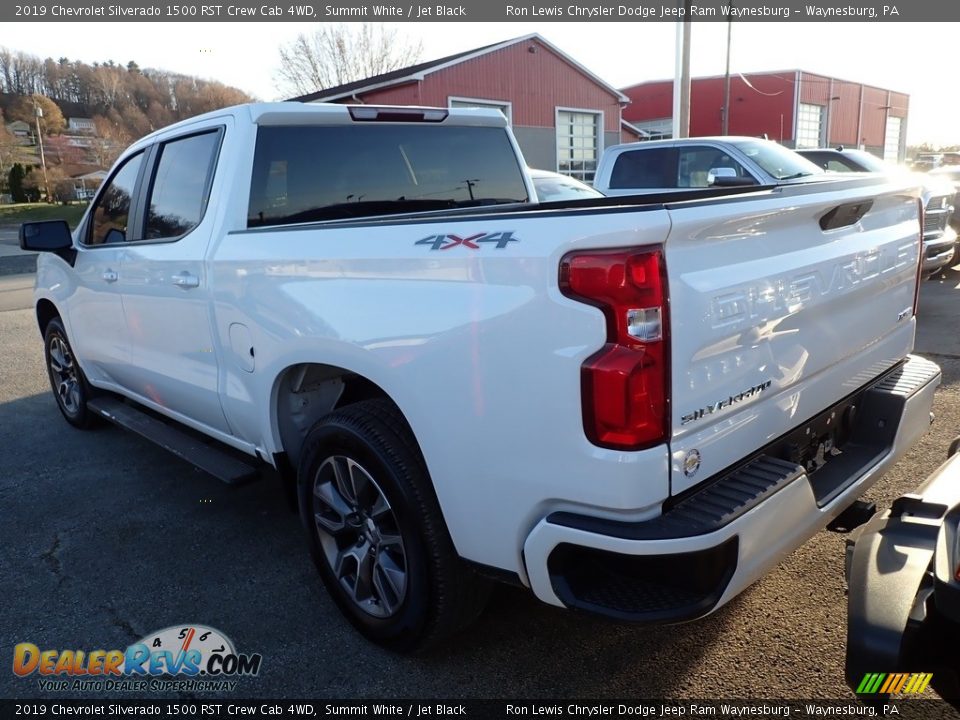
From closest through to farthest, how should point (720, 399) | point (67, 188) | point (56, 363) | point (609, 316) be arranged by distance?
point (609, 316), point (720, 399), point (56, 363), point (67, 188)

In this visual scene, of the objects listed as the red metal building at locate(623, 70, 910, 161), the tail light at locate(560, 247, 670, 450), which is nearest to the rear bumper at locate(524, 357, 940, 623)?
the tail light at locate(560, 247, 670, 450)

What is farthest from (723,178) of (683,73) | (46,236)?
(683,73)

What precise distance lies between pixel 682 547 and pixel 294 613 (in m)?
1.84

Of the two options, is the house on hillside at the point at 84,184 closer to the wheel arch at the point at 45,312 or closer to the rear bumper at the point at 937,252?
the wheel arch at the point at 45,312

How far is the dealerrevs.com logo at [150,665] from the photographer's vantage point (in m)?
2.72

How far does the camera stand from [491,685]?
2.58 m

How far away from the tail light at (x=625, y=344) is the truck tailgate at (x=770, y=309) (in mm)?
50

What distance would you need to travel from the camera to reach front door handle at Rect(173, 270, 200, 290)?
3426 millimetres

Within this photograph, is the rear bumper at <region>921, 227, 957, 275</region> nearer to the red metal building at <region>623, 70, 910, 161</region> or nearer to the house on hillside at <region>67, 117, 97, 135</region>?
the red metal building at <region>623, 70, 910, 161</region>

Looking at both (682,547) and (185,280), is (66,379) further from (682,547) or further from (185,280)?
(682,547)

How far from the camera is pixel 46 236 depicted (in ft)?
15.3

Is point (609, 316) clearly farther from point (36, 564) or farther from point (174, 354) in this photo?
point (36, 564)

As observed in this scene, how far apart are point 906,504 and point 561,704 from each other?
1242 millimetres

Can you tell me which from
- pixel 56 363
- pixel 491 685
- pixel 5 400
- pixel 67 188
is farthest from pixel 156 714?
pixel 67 188
